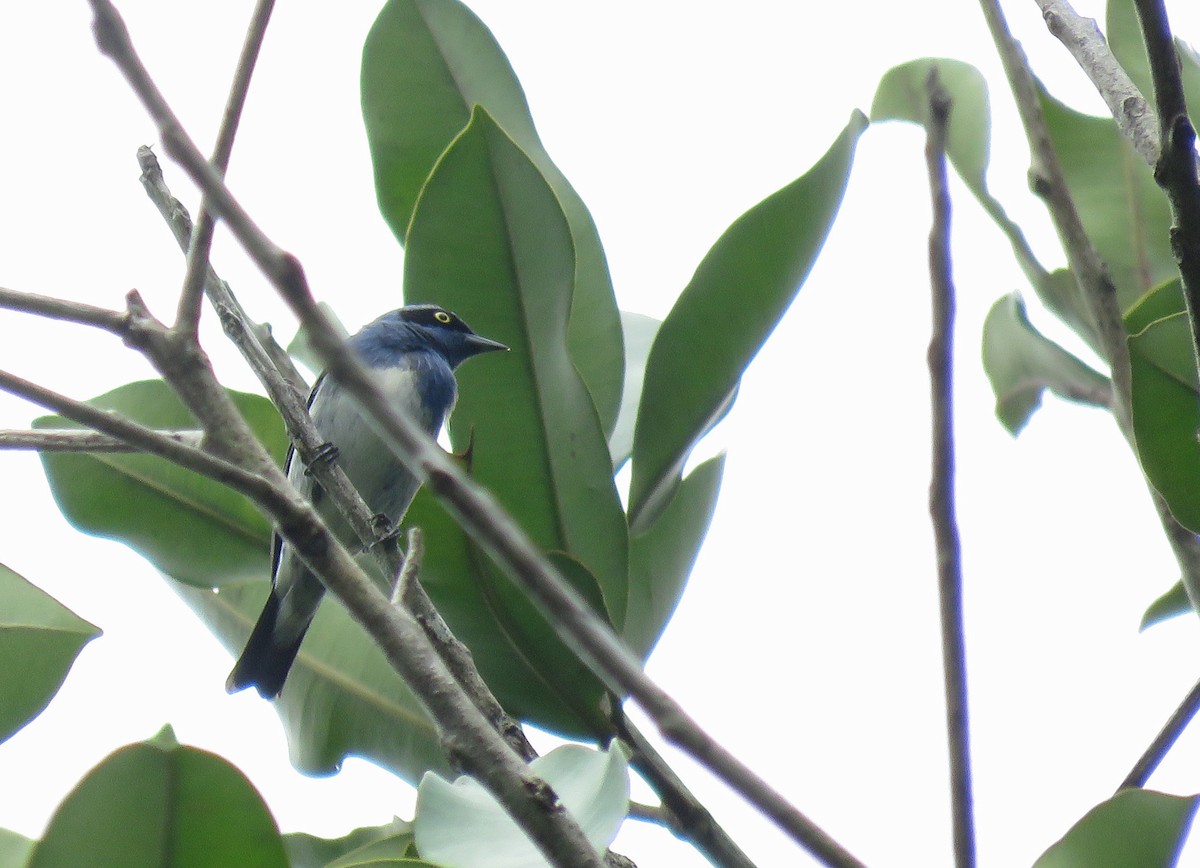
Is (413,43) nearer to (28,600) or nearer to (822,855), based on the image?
(28,600)

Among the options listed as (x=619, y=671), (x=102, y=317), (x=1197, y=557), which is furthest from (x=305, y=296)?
(x=1197, y=557)

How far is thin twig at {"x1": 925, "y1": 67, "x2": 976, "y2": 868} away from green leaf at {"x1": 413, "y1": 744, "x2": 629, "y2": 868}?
701mm

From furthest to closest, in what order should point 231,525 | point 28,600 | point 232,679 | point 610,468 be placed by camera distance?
point 232,679, point 231,525, point 610,468, point 28,600

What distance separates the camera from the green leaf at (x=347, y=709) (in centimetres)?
266

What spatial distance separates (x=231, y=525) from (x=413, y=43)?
112cm

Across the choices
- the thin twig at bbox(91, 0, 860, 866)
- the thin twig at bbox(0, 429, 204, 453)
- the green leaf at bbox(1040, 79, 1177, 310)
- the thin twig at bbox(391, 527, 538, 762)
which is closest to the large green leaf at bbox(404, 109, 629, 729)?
the thin twig at bbox(391, 527, 538, 762)

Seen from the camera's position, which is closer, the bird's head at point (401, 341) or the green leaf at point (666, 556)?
the green leaf at point (666, 556)

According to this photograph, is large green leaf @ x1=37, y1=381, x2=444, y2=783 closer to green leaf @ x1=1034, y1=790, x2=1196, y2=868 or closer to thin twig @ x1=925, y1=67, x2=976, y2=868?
green leaf @ x1=1034, y1=790, x2=1196, y2=868

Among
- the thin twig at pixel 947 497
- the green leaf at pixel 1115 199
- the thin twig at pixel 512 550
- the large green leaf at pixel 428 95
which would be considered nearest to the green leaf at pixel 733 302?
the large green leaf at pixel 428 95

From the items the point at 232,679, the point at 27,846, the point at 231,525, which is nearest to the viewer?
the point at 27,846

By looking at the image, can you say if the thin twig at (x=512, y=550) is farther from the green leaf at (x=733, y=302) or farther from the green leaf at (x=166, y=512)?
the green leaf at (x=166, y=512)

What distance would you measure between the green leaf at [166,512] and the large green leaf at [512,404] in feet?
1.90

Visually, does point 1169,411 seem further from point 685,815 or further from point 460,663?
point 460,663

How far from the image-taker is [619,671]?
782mm
